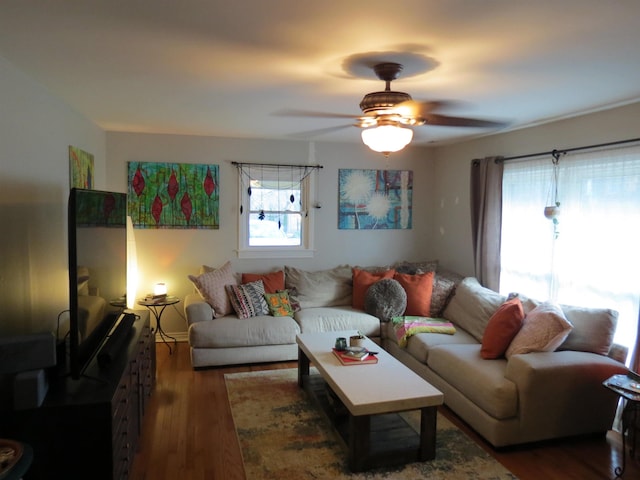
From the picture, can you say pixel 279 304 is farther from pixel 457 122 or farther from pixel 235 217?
pixel 457 122

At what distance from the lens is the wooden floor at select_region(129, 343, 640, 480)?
2.57m

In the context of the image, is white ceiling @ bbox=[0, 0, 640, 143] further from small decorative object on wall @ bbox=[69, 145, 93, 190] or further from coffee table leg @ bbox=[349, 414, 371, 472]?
coffee table leg @ bbox=[349, 414, 371, 472]

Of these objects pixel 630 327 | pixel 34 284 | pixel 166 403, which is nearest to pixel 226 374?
pixel 166 403

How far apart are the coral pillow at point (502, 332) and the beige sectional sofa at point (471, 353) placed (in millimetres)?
57

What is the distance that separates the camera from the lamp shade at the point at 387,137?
8.51 ft

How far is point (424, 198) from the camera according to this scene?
5.70m

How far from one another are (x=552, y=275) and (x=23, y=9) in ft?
12.9

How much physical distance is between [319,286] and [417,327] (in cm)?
128

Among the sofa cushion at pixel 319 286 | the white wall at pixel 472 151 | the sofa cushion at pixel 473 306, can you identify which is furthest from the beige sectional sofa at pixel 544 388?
the sofa cushion at pixel 319 286

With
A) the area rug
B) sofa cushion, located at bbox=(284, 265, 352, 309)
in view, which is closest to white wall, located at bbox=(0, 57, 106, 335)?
the area rug

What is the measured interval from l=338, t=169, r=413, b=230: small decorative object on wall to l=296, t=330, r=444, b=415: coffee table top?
2.37 meters

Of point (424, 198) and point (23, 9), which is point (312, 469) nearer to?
point (23, 9)

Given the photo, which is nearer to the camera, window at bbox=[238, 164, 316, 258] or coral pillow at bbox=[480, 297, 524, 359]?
coral pillow at bbox=[480, 297, 524, 359]

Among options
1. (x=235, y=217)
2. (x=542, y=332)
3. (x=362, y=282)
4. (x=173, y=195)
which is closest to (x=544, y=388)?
(x=542, y=332)
